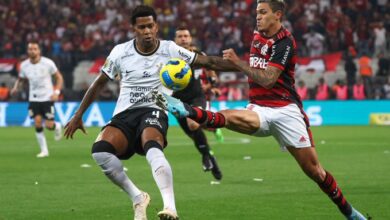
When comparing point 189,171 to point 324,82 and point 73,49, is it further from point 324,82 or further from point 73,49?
point 73,49

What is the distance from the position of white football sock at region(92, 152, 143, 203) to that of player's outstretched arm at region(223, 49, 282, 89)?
153cm

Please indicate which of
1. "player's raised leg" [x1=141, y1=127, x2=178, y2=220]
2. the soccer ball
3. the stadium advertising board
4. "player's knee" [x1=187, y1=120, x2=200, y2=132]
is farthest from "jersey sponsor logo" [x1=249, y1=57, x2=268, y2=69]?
the stadium advertising board

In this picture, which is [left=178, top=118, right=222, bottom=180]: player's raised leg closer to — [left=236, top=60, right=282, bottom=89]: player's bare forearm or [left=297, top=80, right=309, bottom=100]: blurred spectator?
[left=236, top=60, right=282, bottom=89]: player's bare forearm

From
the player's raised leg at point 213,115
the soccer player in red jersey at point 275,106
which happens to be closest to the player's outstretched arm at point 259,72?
the soccer player in red jersey at point 275,106

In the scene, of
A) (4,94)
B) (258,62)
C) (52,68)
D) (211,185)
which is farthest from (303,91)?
(258,62)

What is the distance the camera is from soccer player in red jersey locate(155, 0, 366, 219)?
8883mm

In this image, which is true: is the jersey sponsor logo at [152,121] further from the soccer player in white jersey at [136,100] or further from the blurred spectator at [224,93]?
the blurred spectator at [224,93]

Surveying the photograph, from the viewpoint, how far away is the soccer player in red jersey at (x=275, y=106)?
8883 millimetres

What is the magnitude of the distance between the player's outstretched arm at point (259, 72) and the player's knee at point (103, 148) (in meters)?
1.48

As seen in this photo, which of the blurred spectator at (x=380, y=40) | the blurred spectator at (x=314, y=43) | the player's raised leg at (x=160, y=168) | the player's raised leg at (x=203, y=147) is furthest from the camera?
the blurred spectator at (x=314, y=43)

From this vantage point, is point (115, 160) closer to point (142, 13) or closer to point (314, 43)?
point (142, 13)

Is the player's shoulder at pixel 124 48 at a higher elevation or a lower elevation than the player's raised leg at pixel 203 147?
higher

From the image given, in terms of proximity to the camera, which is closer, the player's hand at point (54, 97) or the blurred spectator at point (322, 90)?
the player's hand at point (54, 97)

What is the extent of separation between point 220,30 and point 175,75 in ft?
88.5
